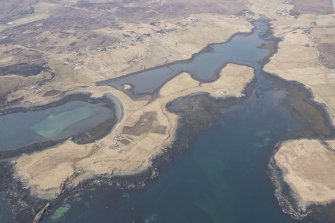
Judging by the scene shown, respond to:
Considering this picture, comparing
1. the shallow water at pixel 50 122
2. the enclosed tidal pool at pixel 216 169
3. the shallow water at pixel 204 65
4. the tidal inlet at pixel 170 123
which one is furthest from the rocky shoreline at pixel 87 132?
the enclosed tidal pool at pixel 216 169

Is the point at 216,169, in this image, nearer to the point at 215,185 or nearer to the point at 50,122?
the point at 215,185

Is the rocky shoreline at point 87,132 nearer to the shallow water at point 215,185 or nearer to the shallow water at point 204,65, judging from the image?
the shallow water at point 204,65

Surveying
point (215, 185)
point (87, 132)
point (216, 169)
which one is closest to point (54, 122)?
point (87, 132)

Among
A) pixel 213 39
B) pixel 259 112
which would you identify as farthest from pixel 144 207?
pixel 213 39

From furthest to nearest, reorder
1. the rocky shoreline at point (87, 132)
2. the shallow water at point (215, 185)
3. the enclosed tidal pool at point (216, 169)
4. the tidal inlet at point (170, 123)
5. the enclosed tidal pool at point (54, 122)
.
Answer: the enclosed tidal pool at point (54, 122) → the rocky shoreline at point (87, 132) → the tidal inlet at point (170, 123) → the enclosed tidal pool at point (216, 169) → the shallow water at point (215, 185)

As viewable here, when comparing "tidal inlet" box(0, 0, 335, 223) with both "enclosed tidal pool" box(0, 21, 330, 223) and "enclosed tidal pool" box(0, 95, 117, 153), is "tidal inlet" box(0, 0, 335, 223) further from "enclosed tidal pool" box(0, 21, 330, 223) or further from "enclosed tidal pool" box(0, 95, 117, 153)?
"enclosed tidal pool" box(0, 95, 117, 153)

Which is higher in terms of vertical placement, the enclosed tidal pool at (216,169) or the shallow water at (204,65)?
the enclosed tidal pool at (216,169)

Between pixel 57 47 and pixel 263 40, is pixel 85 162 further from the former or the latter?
pixel 263 40
